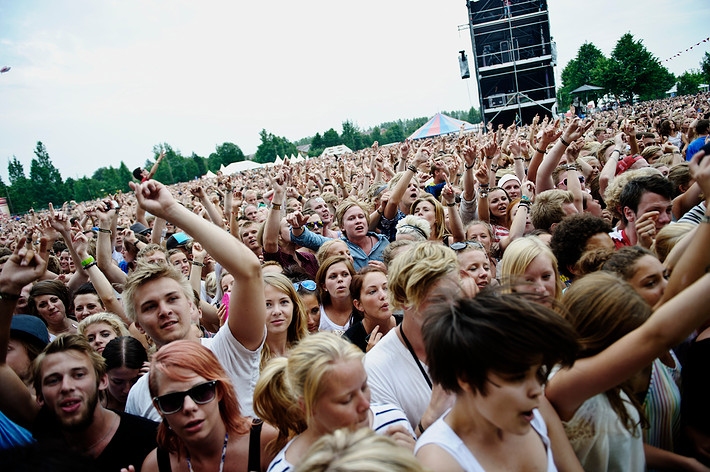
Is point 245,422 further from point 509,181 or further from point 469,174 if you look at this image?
point 509,181

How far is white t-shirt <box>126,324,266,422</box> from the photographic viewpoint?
214 cm

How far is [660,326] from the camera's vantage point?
1.35 meters

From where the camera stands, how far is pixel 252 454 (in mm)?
1817

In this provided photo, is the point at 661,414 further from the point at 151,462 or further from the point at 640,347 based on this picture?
the point at 151,462

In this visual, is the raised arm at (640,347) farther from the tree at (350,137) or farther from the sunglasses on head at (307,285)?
the tree at (350,137)

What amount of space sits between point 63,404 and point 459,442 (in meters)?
1.97

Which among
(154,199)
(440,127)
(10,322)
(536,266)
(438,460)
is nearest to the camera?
(438,460)

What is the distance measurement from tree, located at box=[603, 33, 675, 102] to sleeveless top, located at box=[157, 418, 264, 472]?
54315mm

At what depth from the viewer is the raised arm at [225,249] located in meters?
1.84

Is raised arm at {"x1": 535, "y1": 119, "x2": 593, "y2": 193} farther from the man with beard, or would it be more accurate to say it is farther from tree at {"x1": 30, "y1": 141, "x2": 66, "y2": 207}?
tree at {"x1": 30, "y1": 141, "x2": 66, "y2": 207}

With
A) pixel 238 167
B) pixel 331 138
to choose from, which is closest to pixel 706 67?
pixel 331 138

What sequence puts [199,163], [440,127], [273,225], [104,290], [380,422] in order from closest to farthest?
[380,422] → [104,290] → [273,225] → [440,127] → [199,163]

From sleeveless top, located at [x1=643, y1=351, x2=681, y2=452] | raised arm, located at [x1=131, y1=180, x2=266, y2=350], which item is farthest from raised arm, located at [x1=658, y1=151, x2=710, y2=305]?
raised arm, located at [x1=131, y1=180, x2=266, y2=350]

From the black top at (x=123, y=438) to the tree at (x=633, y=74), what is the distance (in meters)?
54.5
